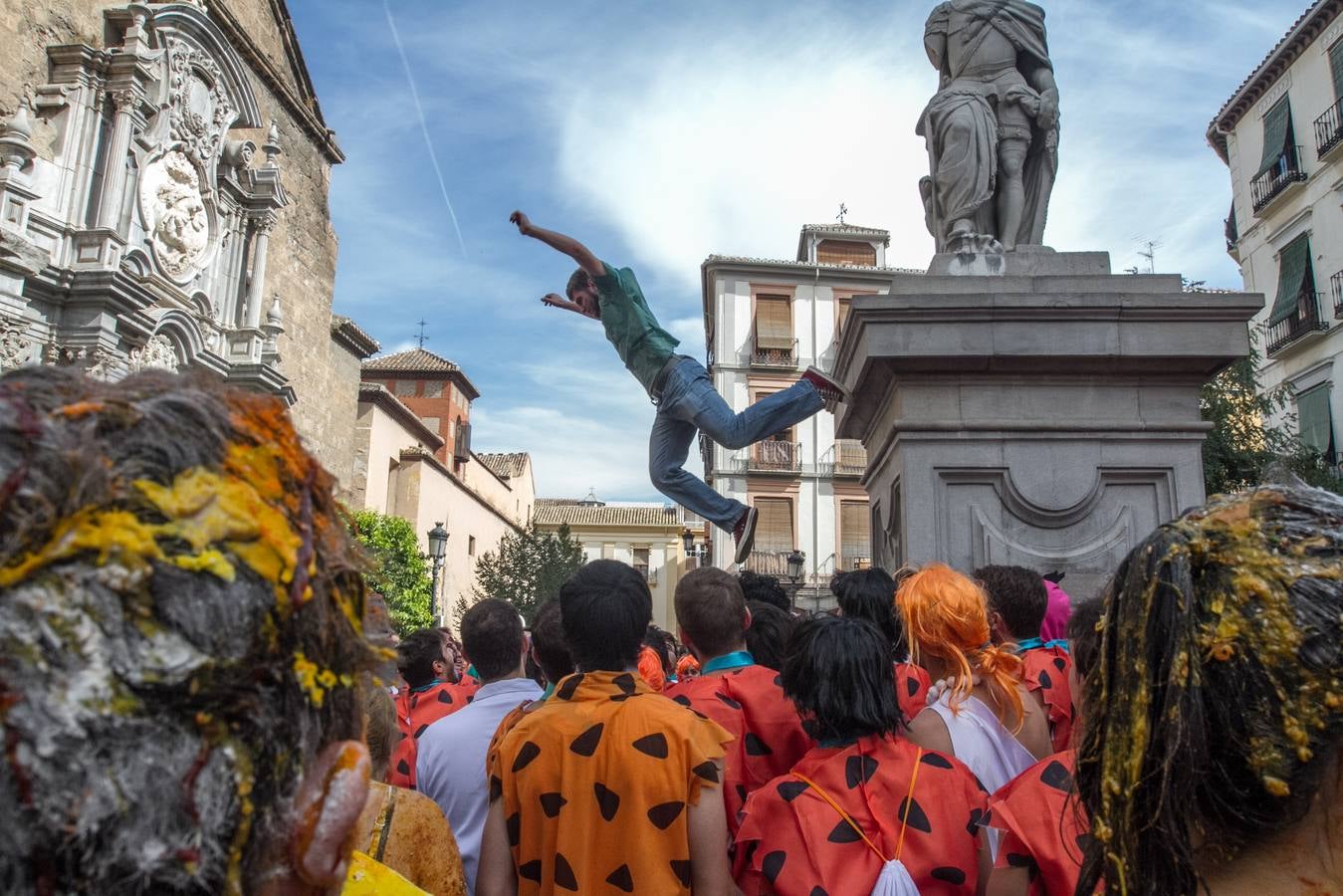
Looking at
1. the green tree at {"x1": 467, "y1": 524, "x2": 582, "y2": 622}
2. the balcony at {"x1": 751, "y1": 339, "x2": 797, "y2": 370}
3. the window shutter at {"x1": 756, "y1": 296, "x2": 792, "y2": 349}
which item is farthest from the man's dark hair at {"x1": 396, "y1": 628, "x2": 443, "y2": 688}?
the window shutter at {"x1": 756, "y1": 296, "x2": 792, "y2": 349}

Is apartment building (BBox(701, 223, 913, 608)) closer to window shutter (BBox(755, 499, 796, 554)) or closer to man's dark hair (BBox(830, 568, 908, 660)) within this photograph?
window shutter (BBox(755, 499, 796, 554))

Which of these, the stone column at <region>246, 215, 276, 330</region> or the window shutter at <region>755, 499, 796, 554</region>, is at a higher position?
the stone column at <region>246, 215, 276, 330</region>

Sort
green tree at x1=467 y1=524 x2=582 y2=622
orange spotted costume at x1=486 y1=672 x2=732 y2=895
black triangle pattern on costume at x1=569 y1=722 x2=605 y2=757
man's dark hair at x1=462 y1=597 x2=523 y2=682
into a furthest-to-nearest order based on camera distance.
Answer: green tree at x1=467 y1=524 x2=582 y2=622 → man's dark hair at x1=462 y1=597 x2=523 y2=682 → black triangle pattern on costume at x1=569 y1=722 x2=605 y2=757 → orange spotted costume at x1=486 y1=672 x2=732 y2=895

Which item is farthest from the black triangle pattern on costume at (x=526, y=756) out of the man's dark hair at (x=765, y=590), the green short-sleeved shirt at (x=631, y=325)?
the green short-sleeved shirt at (x=631, y=325)

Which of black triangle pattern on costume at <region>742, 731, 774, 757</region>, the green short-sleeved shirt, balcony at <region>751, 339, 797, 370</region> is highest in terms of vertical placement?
balcony at <region>751, 339, 797, 370</region>

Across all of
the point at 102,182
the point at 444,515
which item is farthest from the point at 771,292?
the point at 102,182

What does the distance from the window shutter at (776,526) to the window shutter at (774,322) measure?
6.63 meters

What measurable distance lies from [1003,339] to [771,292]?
34771mm

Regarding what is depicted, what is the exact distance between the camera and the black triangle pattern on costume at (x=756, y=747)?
3.45 metres

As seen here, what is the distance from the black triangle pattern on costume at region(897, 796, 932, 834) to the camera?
2.56 metres

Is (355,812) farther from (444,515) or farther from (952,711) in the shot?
(444,515)

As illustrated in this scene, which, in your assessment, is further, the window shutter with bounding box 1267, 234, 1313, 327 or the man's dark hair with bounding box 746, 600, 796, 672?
the window shutter with bounding box 1267, 234, 1313, 327

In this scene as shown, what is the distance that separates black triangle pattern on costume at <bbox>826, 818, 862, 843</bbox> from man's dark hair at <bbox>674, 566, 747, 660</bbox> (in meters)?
1.23

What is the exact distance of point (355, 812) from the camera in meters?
1.07
